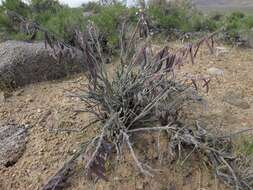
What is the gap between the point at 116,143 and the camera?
271 centimetres

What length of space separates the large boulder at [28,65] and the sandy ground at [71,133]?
0.10 metres

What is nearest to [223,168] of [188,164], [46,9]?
[188,164]

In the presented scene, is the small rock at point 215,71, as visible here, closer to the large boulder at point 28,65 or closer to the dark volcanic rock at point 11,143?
the large boulder at point 28,65

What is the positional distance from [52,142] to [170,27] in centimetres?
337

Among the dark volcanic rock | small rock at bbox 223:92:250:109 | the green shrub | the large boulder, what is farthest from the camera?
the green shrub

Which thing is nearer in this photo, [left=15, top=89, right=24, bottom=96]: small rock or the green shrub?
[left=15, top=89, right=24, bottom=96]: small rock

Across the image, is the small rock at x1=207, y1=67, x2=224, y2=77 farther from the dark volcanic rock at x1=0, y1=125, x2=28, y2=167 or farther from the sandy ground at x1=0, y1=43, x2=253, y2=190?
the dark volcanic rock at x1=0, y1=125, x2=28, y2=167

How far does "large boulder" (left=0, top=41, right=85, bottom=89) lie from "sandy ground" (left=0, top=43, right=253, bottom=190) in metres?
0.10

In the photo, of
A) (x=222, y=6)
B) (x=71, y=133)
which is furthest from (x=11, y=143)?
(x=222, y=6)

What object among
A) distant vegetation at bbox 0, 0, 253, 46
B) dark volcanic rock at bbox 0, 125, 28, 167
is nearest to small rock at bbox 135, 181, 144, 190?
dark volcanic rock at bbox 0, 125, 28, 167

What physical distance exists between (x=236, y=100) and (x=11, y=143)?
1872 millimetres

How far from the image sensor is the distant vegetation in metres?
4.98

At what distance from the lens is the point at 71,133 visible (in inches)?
122

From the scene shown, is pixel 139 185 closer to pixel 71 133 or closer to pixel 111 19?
pixel 71 133
